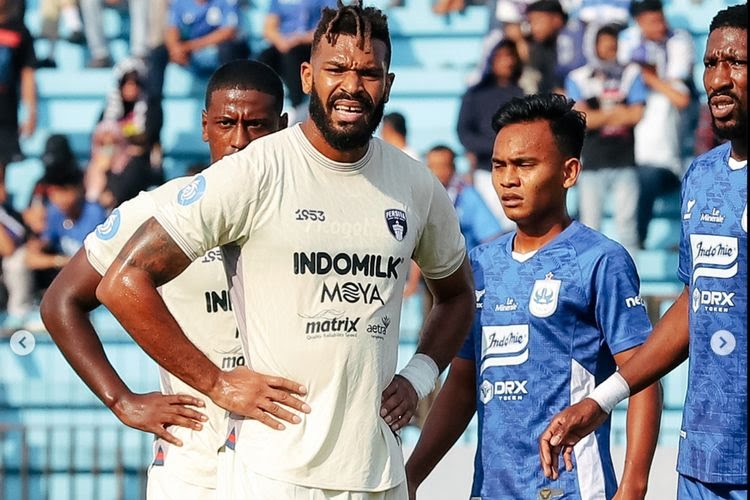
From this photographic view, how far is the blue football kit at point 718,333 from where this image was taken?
4.40 m

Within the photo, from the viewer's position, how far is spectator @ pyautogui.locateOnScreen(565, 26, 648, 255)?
1102 cm

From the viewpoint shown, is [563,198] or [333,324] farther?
[563,198]

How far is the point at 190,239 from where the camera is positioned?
420 cm

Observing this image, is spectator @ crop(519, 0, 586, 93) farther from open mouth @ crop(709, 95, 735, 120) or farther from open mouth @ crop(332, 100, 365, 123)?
open mouth @ crop(332, 100, 365, 123)

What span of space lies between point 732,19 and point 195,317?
2057 mm

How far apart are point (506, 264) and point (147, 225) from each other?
5.01 feet

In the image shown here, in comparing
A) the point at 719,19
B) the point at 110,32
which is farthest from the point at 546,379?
the point at 110,32

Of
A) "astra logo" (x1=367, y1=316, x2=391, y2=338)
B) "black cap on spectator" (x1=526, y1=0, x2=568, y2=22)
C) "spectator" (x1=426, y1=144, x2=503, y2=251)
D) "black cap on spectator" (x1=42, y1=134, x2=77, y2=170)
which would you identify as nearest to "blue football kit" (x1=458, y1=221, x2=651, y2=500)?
"astra logo" (x1=367, y1=316, x2=391, y2=338)

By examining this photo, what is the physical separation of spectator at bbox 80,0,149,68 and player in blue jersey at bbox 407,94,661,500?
7.95 m

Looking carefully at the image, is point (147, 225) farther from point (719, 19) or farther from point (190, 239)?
point (719, 19)

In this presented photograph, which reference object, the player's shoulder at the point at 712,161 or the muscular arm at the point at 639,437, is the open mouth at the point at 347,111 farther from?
the muscular arm at the point at 639,437

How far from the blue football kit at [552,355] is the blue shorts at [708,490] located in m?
0.37

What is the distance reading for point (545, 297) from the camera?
504cm

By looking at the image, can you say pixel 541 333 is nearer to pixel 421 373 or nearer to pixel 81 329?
Result: pixel 421 373
